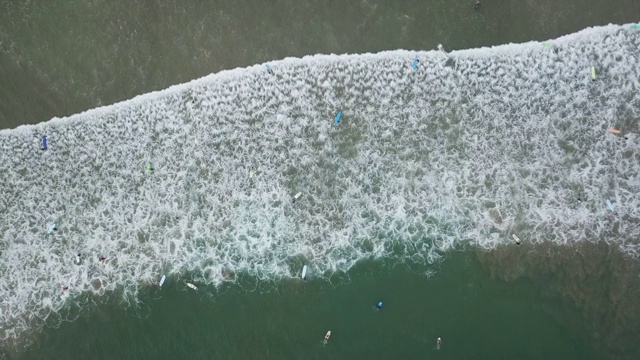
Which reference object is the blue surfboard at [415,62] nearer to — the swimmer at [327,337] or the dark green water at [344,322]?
the dark green water at [344,322]

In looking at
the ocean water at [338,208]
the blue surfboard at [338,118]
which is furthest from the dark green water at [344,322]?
the blue surfboard at [338,118]

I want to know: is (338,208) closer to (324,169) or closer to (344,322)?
(324,169)

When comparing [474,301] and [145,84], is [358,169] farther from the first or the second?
[145,84]

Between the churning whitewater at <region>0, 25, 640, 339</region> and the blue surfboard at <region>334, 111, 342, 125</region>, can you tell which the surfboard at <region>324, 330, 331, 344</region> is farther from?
the blue surfboard at <region>334, 111, 342, 125</region>

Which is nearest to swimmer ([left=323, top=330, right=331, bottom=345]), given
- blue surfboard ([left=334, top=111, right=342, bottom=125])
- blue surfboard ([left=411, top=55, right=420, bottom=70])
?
blue surfboard ([left=334, top=111, right=342, bottom=125])

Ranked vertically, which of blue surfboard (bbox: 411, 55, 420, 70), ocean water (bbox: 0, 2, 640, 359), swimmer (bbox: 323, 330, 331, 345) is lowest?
swimmer (bbox: 323, 330, 331, 345)

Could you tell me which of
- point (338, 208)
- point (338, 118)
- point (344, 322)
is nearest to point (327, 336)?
point (344, 322)

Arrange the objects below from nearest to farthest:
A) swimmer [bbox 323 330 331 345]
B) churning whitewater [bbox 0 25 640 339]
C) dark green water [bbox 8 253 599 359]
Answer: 1. dark green water [bbox 8 253 599 359]
2. swimmer [bbox 323 330 331 345]
3. churning whitewater [bbox 0 25 640 339]
